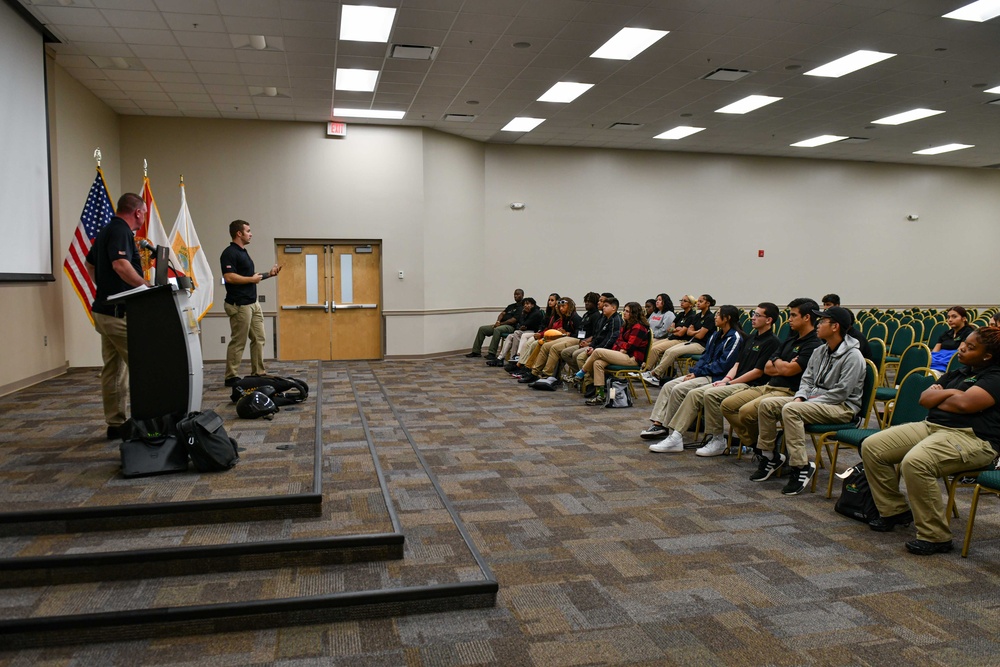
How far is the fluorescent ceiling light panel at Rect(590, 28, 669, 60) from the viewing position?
24.6 ft

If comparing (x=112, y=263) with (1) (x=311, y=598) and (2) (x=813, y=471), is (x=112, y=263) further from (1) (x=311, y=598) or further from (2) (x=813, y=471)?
(2) (x=813, y=471)

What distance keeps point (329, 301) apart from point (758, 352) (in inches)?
324

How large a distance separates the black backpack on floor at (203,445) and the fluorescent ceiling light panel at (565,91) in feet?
23.1

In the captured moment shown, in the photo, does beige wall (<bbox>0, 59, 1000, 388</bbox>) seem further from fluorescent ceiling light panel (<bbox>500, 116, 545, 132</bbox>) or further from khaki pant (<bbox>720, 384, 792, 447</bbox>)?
khaki pant (<bbox>720, 384, 792, 447</bbox>)

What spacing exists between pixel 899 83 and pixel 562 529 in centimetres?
859

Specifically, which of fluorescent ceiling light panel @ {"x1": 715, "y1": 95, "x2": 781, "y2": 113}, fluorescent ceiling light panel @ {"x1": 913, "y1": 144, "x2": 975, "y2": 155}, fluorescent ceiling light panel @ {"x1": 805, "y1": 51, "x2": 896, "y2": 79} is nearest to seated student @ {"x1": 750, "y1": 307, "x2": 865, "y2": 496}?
fluorescent ceiling light panel @ {"x1": 805, "y1": 51, "x2": 896, "y2": 79}

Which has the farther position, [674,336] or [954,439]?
[674,336]

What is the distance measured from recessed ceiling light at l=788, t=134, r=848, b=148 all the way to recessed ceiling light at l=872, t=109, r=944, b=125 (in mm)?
1246

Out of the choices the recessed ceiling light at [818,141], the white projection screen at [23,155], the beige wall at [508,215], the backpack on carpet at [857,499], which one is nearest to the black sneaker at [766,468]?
the backpack on carpet at [857,499]

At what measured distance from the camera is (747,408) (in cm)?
521

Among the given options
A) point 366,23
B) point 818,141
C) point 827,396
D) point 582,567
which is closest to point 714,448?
point 827,396

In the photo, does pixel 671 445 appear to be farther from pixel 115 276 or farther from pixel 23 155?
pixel 23 155

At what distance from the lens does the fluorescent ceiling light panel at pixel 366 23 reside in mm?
6887

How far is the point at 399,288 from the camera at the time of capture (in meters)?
12.1
